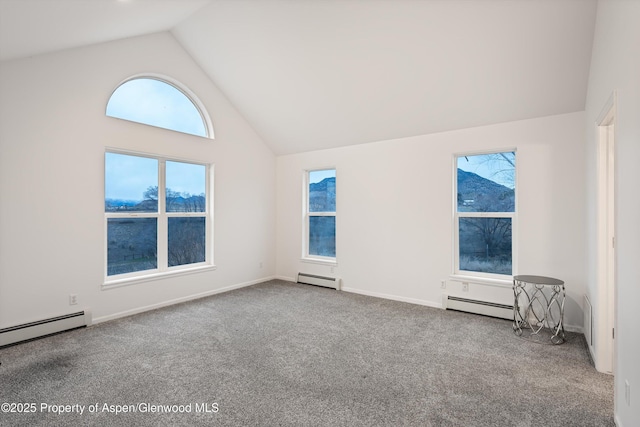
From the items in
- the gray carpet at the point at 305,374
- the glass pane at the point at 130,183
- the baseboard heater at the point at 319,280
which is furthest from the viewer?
the baseboard heater at the point at 319,280

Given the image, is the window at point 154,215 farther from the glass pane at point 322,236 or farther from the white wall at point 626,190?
the white wall at point 626,190

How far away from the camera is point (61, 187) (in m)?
3.42

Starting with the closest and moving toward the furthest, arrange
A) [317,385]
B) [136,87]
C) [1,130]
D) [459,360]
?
1. [317,385]
2. [459,360]
3. [1,130]
4. [136,87]

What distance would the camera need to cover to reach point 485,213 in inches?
160

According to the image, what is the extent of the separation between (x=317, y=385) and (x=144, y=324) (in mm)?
2324

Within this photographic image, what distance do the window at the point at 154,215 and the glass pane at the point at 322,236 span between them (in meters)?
1.76

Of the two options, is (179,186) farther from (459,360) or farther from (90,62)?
(459,360)

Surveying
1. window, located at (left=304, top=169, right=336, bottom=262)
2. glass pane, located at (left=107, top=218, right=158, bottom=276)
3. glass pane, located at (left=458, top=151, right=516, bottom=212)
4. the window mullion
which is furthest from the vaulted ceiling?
glass pane, located at (left=107, top=218, right=158, bottom=276)

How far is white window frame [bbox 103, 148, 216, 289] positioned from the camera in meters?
3.91

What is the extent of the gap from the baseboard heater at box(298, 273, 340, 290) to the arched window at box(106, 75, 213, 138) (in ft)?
9.09

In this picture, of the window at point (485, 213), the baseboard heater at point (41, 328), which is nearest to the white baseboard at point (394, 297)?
the window at point (485, 213)

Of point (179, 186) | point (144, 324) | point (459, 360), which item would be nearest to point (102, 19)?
point (179, 186)

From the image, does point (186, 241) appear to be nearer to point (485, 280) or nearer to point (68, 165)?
point (68, 165)

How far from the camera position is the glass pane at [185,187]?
14.9ft
